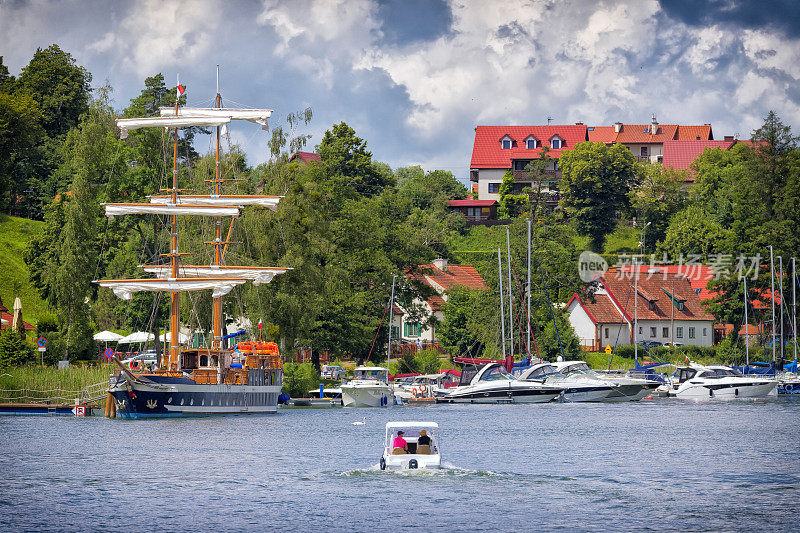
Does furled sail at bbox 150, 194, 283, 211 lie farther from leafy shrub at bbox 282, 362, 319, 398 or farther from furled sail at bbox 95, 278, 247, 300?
leafy shrub at bbox 282, 362, 319, 398

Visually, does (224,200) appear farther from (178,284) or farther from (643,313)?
(643,313)

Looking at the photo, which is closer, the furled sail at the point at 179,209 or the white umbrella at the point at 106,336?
the furled sail at the point at 179,209

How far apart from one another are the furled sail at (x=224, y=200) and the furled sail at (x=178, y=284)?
646cm

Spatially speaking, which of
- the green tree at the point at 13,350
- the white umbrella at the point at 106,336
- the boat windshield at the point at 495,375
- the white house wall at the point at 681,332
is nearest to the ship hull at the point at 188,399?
the green tree at the point at 13,350

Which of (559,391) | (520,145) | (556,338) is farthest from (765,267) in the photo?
(520,145)

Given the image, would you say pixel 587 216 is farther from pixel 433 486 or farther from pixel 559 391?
pixel 433 486

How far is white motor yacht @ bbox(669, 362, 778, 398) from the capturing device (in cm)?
9519

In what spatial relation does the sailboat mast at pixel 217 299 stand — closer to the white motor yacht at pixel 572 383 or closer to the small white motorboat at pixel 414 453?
the white motor yacht at pixel 572 383

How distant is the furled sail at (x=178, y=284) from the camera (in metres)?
80.6

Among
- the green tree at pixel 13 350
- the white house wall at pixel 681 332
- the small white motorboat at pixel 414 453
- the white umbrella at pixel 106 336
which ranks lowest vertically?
the small white motorboat at pixel 414 453

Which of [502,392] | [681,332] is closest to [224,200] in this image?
[502,392]

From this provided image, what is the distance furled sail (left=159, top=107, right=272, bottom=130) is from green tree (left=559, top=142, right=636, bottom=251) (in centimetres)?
7296

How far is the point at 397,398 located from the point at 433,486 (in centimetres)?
4334

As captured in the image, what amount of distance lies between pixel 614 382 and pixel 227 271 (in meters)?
34.4
